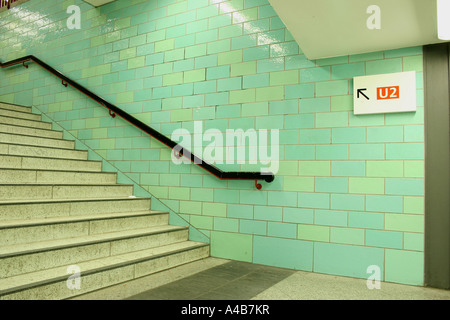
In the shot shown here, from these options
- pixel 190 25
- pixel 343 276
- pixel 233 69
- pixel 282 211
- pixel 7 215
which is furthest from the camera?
pixel 190 25

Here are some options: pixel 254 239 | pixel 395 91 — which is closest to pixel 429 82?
pixel 395 91

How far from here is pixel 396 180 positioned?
2662 mm

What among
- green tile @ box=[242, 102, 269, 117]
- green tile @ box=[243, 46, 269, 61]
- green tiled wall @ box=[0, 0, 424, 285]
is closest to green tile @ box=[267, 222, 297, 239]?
green tiled wall @ box=[0, 0, 424, 285]

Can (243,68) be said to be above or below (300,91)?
above

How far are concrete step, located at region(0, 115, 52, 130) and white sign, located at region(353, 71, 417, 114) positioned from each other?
14.1ft

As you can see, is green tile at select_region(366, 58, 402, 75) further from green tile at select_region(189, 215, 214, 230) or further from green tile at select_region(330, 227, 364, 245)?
green tile at select_region(189, 215, 214, 230)

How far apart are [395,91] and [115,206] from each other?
9.55ft

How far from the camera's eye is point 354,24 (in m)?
2.36

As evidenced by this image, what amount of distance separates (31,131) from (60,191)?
62.3 inches

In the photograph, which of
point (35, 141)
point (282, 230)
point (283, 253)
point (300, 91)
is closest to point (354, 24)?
point (300, 91)

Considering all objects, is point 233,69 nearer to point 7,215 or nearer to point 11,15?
point 7,215

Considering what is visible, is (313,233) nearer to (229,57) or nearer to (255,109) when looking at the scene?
(255,109)

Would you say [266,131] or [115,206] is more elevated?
[266,131]

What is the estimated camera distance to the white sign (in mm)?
2631
